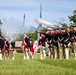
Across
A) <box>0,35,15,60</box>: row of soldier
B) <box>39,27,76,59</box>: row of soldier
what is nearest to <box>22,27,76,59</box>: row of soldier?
<box>39,27,76,59</box>: row of soldier

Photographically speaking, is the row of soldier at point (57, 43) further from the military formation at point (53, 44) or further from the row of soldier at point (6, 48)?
the row of soldier at point (6, 48)

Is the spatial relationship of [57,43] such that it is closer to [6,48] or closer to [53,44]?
[53,44]

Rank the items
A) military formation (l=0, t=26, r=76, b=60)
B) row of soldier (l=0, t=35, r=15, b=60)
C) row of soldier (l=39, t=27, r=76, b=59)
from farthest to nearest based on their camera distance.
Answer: row of soldier (l=0, t=35, r=15, b=60) < military formation (l=0, t=26, r=76, b=60) < row of soldier (l=39, t=27, r=76, b=59)

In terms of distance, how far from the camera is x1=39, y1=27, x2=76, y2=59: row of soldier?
2570 cm

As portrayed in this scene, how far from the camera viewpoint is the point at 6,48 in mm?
30125

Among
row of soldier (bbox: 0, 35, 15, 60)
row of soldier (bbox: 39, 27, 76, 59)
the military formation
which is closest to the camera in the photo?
row of soldier (bbox: 39, 27, 76, 59)

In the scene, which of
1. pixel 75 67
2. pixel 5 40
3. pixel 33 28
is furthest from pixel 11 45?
pixel 75 67

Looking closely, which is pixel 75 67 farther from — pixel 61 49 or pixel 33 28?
pixel 33 28

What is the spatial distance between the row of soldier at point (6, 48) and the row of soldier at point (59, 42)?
274cm

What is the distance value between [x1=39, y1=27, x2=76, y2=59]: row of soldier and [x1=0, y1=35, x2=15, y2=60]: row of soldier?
9.00 feet

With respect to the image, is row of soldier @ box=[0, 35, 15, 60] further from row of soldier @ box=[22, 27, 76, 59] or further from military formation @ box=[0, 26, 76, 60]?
row of soldier @ box=[22, 27, 76, 59]

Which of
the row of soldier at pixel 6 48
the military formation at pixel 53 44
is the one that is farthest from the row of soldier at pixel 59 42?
the row of soldier at pixel 6 48

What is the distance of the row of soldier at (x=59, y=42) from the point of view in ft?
84.3

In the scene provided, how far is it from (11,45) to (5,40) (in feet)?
2.18
